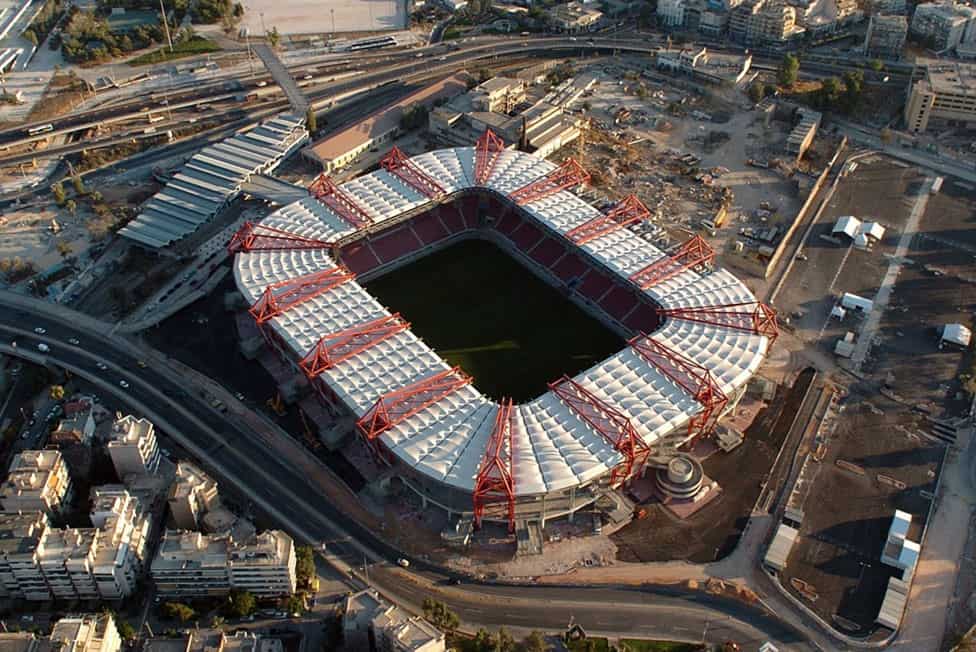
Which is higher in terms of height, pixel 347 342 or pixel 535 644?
pixel 347 342

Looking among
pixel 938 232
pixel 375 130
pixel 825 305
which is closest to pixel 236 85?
pixel 375 130

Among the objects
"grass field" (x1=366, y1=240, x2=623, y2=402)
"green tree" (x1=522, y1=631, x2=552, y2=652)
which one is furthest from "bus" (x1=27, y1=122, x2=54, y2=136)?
"green tree" (x1=522, y1=631, x2=552, y2=652)

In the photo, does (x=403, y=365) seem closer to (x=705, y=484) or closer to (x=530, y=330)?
(x=530, y=330)

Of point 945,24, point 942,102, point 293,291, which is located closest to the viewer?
point 293,291

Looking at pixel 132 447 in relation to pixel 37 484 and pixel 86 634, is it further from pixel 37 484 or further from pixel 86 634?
pixel 86 634

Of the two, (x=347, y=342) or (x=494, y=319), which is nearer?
(x=347, y=342)

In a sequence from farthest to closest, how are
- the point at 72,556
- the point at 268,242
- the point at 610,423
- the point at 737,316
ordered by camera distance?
the point at 268,242 → the point at 737,316 → the point at 610,423 → the point at 72,556

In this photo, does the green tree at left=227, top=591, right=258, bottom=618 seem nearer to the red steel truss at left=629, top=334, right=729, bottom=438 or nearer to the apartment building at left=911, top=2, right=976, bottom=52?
the red steel truss at left=629, top=334, right=729, bottom=438

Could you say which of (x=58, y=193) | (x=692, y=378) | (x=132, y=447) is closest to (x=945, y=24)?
(x=692, y=378)
